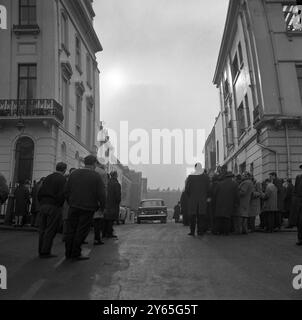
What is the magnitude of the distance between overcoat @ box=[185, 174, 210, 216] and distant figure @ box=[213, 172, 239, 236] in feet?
1.56

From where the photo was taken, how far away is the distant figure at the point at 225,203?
11742 millimetres

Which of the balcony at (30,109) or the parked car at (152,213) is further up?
the balcony at (30,109)

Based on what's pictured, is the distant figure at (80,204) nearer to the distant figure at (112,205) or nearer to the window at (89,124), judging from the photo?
the distant figure at (112,205)

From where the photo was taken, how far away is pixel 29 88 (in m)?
24.0

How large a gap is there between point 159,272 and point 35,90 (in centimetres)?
1978

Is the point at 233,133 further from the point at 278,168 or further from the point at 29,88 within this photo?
the point at 29,88

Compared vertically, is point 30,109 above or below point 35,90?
below

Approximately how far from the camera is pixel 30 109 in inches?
902

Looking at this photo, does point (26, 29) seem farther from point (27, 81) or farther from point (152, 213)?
point (152, 213)

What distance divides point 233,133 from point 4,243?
2415 cm

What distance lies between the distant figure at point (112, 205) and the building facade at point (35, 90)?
11.7 meters

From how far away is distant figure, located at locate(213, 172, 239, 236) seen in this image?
38.5ft

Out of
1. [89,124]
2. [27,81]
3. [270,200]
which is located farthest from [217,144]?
[270,200]

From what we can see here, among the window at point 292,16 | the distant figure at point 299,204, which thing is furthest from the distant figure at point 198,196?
the window at point 292,16
